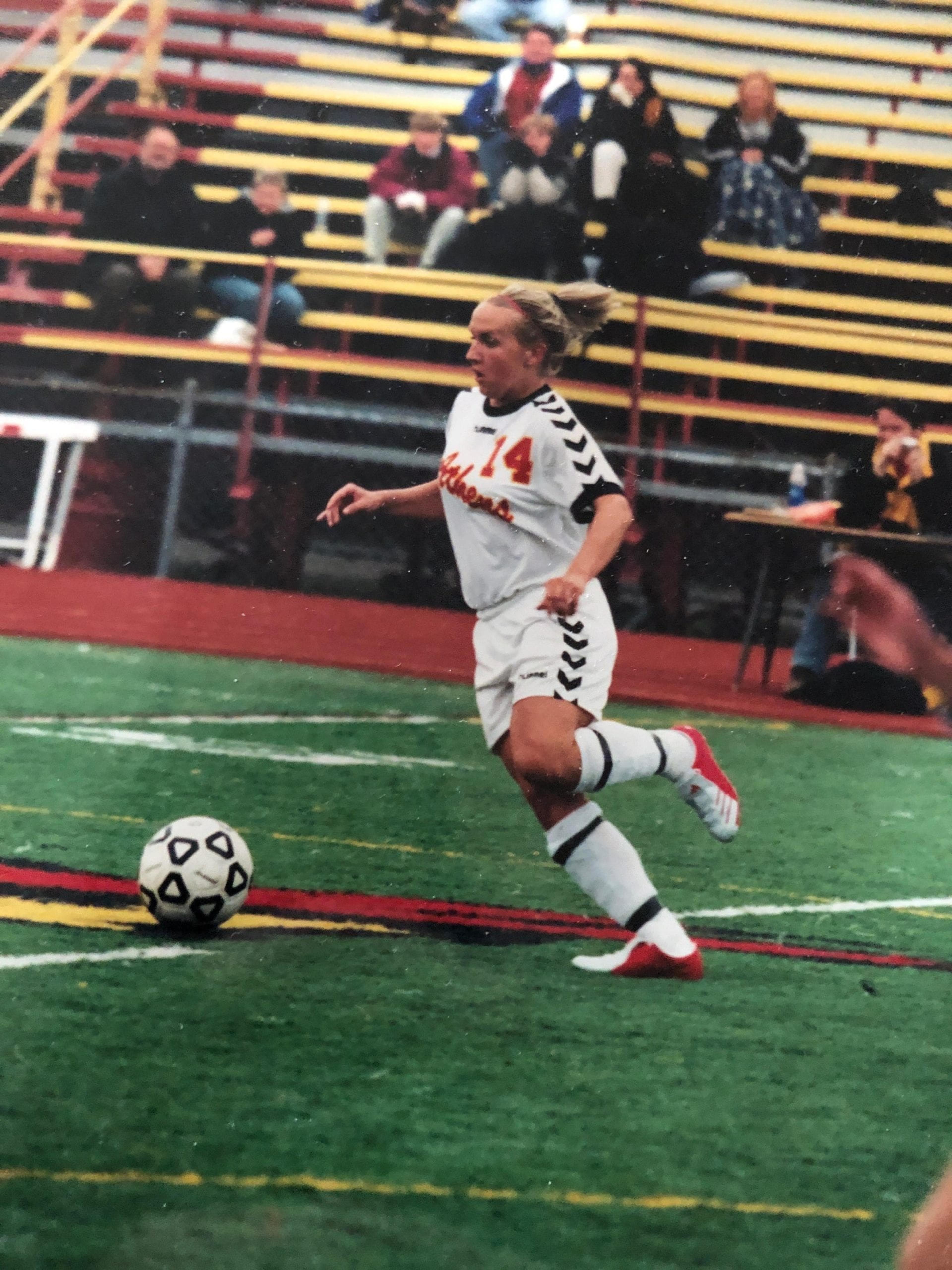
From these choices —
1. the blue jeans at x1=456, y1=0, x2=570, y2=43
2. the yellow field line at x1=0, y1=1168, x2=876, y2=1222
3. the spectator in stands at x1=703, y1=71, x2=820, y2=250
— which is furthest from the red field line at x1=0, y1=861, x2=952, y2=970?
the blue jeans at x1=456, y1=0, x2=570, y2=43

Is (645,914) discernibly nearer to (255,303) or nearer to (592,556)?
(592,556)

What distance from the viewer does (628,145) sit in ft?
41.8

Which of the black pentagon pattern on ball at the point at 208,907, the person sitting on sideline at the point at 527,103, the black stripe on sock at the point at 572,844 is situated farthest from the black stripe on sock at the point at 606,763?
the person sitting on sideline at the point at 527,103

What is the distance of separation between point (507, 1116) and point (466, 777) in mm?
3807

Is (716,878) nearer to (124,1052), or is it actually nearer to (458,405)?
(458,405)

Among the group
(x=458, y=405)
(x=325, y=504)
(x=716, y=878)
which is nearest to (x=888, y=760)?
(x=716, y=878)

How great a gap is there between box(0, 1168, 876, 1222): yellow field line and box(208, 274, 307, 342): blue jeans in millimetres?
10904

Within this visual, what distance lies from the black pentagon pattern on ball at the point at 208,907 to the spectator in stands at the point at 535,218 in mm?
9422

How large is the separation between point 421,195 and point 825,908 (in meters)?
9.50

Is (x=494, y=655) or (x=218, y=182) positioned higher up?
(x=218, y=182)

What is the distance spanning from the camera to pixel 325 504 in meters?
12.8

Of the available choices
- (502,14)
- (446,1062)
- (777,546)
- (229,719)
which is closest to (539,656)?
(446,1062)

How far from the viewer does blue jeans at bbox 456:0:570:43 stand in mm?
15078

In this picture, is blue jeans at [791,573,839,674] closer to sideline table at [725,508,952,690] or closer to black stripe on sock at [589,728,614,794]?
sideline table at [725,508,952,690]
